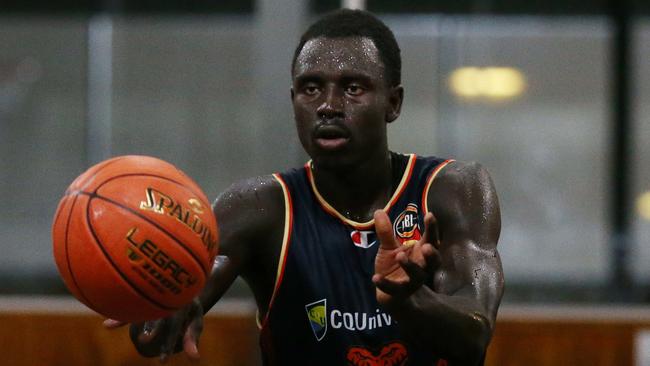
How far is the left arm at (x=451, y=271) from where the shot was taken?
2.15 m

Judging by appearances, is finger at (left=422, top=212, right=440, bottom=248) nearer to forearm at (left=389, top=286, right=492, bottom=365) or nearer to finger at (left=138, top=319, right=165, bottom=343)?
forearm at (left=389, top=286, right=492, bottom=365)

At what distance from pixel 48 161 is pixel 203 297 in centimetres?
326

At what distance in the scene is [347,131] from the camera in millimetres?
2662

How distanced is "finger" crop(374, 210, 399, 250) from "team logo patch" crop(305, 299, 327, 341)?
0.58 m

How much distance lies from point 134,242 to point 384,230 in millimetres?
515

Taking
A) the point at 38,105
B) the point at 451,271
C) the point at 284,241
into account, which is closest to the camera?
the point at 451,271

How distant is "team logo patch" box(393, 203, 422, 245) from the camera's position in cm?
271

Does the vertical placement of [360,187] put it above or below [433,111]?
above

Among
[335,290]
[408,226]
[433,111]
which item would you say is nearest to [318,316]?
[335,290]

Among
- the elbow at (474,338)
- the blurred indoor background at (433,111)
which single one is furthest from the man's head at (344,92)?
the blurred indoor background at (433,111)

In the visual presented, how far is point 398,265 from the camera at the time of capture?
7.12 ft

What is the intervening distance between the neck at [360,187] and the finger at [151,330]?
568 mm

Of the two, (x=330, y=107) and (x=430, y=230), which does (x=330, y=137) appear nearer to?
(x=330, y=107)

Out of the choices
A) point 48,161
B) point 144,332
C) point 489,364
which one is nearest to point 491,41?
point 489,364
